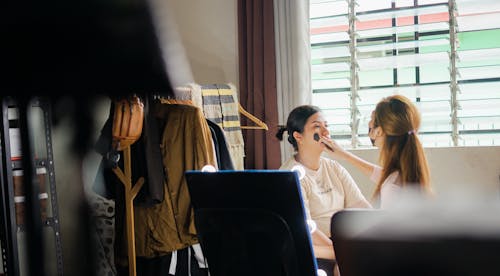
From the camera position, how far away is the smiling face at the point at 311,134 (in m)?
1.46

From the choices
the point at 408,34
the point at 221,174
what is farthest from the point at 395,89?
the point at 221,174

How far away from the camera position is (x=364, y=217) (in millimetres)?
350

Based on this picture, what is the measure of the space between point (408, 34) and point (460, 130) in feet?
1.30

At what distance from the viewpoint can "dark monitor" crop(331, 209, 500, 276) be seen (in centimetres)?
26

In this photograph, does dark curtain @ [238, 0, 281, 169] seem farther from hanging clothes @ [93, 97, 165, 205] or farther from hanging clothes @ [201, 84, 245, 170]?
hanging clothes @ [93, 97, 165, 205]

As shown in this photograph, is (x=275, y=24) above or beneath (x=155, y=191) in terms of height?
above

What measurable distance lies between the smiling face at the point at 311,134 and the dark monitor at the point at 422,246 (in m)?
1.09

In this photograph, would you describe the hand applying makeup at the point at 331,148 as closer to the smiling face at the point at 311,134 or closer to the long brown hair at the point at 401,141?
the smiling face at the point at 311,134

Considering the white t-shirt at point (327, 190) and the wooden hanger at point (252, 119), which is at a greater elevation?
the wooden hanger at point (252, 119)

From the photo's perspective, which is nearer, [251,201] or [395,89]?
[251,201]

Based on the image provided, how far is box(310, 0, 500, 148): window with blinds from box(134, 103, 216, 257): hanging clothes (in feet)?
2.04

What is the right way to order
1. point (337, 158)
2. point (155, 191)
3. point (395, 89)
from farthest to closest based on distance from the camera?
point (395, 89) < point (337, 158) < point (155, 191)

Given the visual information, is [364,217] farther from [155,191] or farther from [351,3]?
[351,3]

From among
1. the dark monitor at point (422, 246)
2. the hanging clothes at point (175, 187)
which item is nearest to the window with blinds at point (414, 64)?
the hanging clothes at point (175, 187)
